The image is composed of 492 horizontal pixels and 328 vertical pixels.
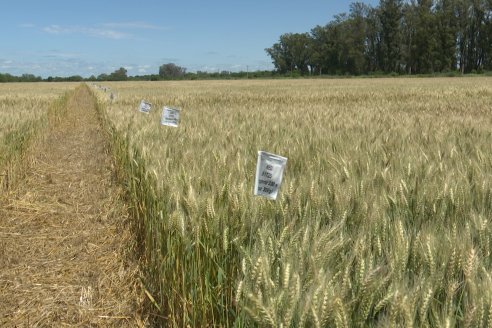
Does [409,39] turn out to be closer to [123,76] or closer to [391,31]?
[391,31]

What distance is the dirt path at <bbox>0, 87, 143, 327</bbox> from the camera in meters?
2.31

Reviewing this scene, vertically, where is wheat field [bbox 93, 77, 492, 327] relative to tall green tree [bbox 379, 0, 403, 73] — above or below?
below

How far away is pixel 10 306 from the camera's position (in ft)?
7.84

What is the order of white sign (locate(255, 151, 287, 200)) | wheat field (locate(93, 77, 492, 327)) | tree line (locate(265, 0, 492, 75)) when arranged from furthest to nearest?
tree line (locate(265, 0, 492, 75)), white sign (locate(255, 151, 287, 200)), wheat field (locate(93, 77, 492, 327))

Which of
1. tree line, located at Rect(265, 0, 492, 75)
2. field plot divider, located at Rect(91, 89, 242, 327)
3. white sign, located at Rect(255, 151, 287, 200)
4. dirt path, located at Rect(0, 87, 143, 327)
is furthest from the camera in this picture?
tree line, located at Rect(265, 0, 492, 75)

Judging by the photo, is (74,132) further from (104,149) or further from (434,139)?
(434,139)

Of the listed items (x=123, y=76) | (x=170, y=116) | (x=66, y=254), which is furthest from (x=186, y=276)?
(x=123, y=76)

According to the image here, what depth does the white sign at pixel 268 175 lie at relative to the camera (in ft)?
5.16

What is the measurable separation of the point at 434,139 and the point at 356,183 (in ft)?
6.41

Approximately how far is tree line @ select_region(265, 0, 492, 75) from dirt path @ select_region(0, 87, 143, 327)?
64439 mm

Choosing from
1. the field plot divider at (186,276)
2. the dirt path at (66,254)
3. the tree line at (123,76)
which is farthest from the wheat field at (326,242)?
the tree line at (123,76)

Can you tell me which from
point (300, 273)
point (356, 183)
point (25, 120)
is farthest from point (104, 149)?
point (300, 273)

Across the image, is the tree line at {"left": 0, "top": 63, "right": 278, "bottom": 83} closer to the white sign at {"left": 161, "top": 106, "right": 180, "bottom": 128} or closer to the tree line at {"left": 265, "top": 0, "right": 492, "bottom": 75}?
the tree line at {"left": 265, "top": 0, "right": 492, "bottom": 75}

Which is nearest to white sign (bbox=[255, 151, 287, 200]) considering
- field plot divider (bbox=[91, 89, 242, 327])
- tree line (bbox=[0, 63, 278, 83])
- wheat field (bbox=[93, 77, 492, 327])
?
wheat field (bbox=[93, 77, 492, 327])
